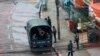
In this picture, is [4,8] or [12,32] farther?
[4,8]

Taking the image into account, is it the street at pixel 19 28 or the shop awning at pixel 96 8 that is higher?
the shop awning at pixel 96 8

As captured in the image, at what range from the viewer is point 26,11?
4400cm

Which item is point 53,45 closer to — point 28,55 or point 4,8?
point 28,55

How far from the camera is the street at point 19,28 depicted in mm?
29609

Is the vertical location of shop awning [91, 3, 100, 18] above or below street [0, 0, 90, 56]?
above

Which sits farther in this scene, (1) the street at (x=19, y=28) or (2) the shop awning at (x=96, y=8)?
(2) the shop awning at (x=96, y=8)

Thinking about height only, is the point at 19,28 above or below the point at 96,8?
below

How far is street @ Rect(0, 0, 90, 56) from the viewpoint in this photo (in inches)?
1166

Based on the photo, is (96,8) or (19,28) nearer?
(96,8)

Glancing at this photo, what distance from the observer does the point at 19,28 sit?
36.5 meters

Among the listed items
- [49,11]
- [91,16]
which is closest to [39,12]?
[49,11]

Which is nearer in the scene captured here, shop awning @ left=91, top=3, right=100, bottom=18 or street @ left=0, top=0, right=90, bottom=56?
street @ left=0, top=0, right=90, bottom=56

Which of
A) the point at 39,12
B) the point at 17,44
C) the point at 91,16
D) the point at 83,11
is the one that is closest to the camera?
the point at 17,44

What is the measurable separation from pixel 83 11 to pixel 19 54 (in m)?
10.6
